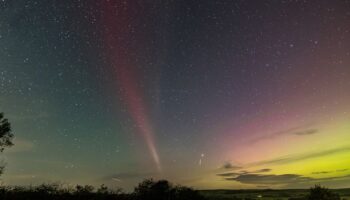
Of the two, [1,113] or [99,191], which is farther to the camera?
[1,113]

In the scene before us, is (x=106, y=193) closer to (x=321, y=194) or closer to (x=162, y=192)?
(x=162, y=192)

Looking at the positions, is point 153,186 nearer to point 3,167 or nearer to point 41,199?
point 41,199

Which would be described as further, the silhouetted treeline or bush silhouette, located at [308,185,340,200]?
bush silhouette, located at [308,185,340,200]

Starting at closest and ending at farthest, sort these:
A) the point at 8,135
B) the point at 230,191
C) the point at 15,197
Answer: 1. the point at 15,197
2. the point at 8,135
3. the point at 230,191

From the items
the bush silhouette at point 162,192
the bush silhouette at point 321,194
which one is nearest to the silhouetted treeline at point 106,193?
the bush silhouette at point 162,192

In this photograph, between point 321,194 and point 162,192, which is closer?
point 162,192

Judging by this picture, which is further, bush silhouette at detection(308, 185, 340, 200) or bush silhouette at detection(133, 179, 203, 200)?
bush silhouette at detection(308, 185, 340, 200)

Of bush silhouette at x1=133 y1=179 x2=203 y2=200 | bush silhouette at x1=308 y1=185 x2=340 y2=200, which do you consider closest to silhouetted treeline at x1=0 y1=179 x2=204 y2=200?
bush silhouette at x1=133 y1=179 x2=203 y2=200

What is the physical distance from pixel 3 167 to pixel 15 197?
939 cm

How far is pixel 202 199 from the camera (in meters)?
43.6

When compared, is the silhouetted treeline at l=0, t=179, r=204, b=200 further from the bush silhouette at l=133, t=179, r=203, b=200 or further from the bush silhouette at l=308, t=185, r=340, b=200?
the bush silhouette at l=308, t=185, r=340, b=200

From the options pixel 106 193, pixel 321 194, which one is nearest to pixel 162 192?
pixel 106 193

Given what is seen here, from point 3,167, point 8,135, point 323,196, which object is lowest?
point 323,196

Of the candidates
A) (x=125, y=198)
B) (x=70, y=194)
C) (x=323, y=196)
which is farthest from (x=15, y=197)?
(x=323, y=196)
